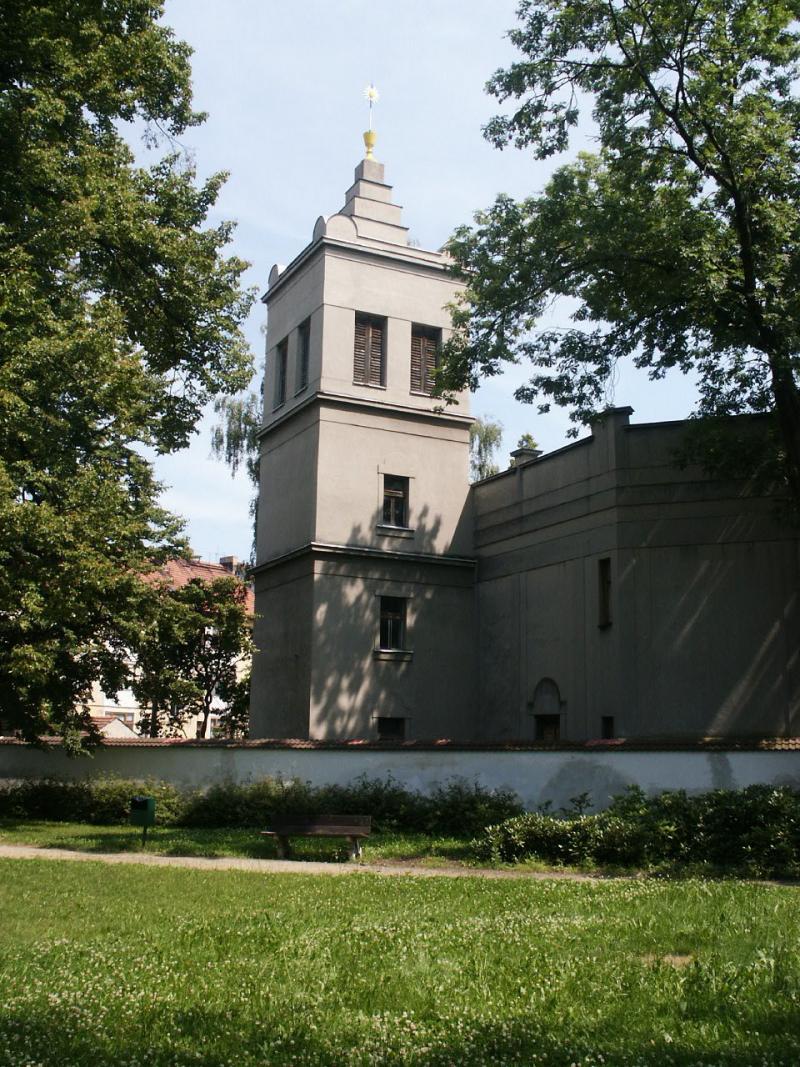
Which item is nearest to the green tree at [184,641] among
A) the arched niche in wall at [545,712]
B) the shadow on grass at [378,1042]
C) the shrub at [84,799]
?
the shrub at [84,799]

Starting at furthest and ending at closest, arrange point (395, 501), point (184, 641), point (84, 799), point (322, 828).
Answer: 1. point (395, 501)
2. point (184, 641)
3. point (84, 799)
4. point (322, 828)

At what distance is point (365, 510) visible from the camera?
107 feet

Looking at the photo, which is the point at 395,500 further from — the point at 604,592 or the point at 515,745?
the point at 515,745

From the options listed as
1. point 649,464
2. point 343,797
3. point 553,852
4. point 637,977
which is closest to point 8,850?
point 343,797

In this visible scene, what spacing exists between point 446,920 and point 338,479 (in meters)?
22.5

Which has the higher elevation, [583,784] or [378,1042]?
[583,784]

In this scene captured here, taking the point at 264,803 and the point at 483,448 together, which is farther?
the point at 483,448

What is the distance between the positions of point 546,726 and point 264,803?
9479 millimetres

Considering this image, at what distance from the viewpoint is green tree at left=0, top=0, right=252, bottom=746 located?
1653 cm

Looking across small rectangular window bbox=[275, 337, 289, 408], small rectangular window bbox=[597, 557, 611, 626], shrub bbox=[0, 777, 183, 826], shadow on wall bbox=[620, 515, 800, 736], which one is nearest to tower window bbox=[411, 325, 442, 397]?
small rectangular window bbox=[275, 337, 289, 408]

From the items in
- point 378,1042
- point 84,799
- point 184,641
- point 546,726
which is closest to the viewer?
point 378,1042

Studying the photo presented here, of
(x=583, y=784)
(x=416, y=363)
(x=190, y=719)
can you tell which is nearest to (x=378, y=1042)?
(x=583, y=784)

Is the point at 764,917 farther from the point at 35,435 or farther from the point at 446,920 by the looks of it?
the point at 35,435

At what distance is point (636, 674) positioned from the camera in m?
26.4
